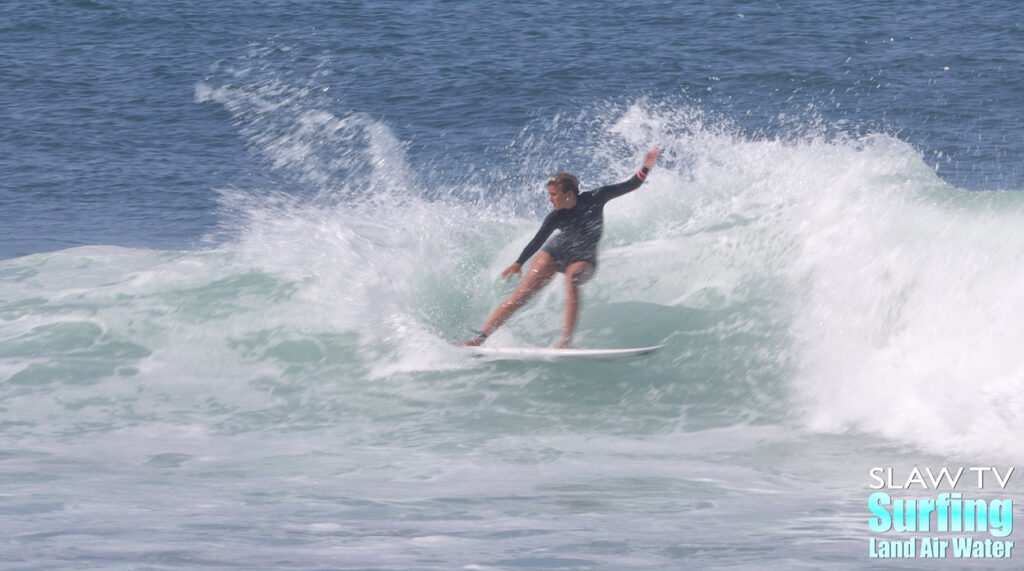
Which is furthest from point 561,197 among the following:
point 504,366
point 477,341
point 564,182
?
point 504,366

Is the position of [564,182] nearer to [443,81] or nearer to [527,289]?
[527,289]

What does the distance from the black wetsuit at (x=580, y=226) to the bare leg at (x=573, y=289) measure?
0.05 m

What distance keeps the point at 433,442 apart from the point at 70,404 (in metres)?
3.20

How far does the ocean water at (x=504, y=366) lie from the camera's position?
6.19 meters

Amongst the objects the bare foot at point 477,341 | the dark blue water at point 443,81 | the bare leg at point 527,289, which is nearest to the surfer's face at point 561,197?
the bare leg at point 527,289

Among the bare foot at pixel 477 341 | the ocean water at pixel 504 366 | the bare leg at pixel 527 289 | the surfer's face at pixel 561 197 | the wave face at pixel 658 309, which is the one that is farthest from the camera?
the bare foot at pixel 477 341

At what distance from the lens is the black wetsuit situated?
9.10 meters

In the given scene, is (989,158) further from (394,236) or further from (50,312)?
(50,312)

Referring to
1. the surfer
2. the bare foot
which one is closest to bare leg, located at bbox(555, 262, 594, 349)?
the surfer

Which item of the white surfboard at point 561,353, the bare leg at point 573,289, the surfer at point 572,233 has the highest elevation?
the surfer at point 572,233

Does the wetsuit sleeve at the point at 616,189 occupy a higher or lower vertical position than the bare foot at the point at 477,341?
higher

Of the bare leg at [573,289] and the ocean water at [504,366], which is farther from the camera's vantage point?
the bare leg at [573,289]

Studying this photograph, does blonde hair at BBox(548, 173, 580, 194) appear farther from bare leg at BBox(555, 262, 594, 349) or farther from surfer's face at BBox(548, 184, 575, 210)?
bare leg at BBox(555, 262, 594, 349)

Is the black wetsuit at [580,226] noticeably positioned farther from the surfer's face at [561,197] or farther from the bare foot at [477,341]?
the bare foot at [477,341]
